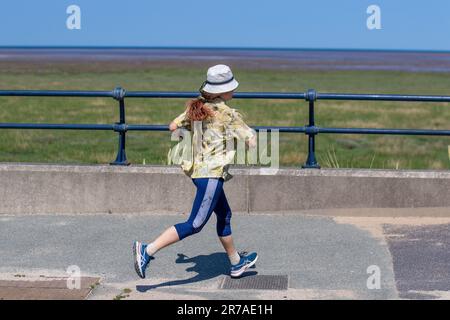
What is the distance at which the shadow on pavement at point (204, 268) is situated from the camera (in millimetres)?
6559

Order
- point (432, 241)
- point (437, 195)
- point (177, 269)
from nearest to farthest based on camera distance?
1. point (177, 269)
2. point (432, 241)
3. point (437, 195)

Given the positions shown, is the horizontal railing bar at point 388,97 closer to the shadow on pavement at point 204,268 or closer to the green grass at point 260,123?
the shadow on pavement at point 204,268

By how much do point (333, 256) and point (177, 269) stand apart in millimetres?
1277

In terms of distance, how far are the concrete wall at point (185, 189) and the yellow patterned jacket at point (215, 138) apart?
7.84 ft

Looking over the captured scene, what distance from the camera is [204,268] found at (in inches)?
276

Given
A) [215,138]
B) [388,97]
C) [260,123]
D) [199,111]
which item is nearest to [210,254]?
[215,138]

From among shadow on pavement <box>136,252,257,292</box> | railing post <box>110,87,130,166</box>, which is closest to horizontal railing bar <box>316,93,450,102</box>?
railing post <box>110,87,130,166</box>

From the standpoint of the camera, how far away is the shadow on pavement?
6559 mm

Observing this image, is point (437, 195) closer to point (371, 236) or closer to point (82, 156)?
point (371, 236)

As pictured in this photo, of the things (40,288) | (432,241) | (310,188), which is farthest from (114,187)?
(432,241)

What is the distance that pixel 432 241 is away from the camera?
7.62 meters

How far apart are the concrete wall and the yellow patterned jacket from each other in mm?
2389

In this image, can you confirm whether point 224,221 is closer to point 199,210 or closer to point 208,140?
point 199,210

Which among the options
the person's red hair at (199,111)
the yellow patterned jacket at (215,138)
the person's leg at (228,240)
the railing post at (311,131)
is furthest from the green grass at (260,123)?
the person's red hair at (199,111)
